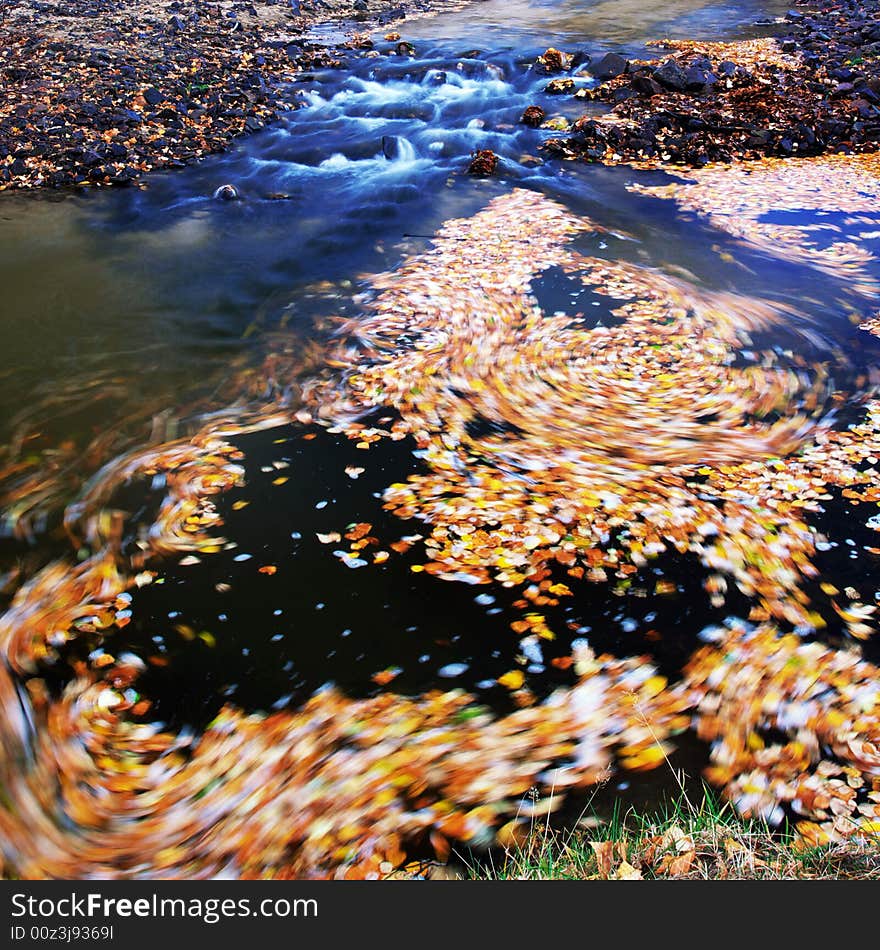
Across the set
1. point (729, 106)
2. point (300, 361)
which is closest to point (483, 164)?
point (729, 106)

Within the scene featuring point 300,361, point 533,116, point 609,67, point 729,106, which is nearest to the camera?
point 300,361

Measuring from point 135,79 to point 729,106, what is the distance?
14454 mm

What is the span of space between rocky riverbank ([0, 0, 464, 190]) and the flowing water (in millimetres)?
970

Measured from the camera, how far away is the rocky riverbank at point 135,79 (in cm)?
1462

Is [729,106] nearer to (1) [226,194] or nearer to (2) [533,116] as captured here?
(2) [533,116]

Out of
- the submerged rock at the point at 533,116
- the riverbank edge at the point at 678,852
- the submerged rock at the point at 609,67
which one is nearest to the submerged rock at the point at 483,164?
the submerged rock at the point at 533,116

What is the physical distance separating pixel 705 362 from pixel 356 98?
47.8 feet

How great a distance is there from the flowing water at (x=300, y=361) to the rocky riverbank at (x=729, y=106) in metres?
1.03

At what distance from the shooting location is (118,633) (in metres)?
5.64

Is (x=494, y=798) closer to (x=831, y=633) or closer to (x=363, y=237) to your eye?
(x=831, y=633)

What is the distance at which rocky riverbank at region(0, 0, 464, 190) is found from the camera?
14.6m

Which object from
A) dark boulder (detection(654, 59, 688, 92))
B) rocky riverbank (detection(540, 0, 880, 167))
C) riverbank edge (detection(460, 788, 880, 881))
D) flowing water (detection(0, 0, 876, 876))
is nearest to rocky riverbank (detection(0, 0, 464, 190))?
flowing water (detection(0, 0, 876, 876))

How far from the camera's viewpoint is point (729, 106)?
54.5 feet

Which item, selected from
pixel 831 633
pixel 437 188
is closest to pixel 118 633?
pixel 831 633
